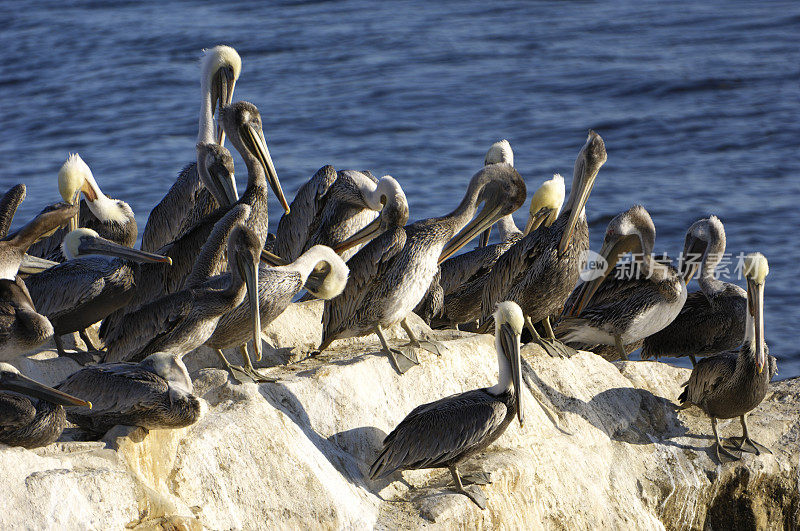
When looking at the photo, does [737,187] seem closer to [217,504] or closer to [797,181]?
[797,181]

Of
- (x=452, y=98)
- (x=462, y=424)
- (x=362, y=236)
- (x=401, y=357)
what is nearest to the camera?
(x=462, y=424)

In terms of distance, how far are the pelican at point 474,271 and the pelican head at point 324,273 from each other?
2081 millimetres

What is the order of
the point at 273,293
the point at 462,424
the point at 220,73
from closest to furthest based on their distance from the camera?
the point at 462,424, the point at 273,293, the point at 220,73

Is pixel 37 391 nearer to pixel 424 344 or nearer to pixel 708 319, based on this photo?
pixel 424 344

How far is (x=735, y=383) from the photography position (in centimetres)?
729

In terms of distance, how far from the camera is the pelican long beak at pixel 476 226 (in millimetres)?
8117

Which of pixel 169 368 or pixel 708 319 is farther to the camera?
pixel 708 319

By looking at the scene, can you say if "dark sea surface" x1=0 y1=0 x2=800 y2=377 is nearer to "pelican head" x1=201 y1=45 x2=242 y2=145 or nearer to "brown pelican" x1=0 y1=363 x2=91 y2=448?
"pelican head" x1=201 y1=45 x2=242 y2=145

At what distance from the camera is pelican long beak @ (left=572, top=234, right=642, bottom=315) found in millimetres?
8688

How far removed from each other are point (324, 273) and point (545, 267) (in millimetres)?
1636

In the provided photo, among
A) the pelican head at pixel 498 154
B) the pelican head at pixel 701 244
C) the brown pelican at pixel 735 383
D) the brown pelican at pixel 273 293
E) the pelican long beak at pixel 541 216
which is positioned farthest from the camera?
the pelican head at pixel 498 154

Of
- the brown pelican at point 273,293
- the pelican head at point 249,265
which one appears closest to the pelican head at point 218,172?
the brown pelican at point 273,293

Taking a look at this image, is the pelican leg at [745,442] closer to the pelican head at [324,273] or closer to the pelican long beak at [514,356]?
the pelican long beak at [514,356]

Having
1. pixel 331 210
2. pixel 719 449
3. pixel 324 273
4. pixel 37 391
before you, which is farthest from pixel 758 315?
pixel 37 391
